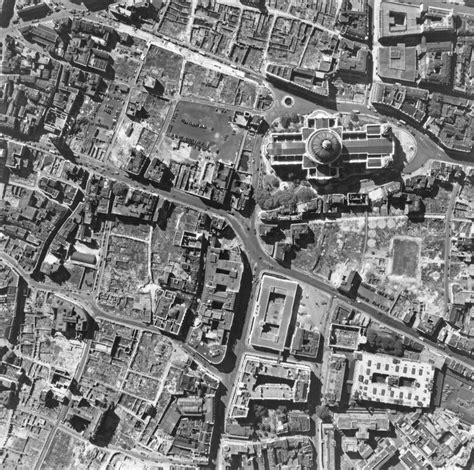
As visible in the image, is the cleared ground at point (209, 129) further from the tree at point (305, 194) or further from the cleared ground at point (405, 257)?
the cleared ground at point (405, 257)

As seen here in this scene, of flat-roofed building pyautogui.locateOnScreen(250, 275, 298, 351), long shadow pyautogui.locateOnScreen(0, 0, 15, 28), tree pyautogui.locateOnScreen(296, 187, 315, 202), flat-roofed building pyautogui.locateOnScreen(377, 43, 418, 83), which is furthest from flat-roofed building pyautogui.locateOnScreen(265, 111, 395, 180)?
long shadow pyautogui.locateOnScreen(0, 0, 15, 28)

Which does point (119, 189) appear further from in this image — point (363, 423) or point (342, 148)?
point (363, 423)

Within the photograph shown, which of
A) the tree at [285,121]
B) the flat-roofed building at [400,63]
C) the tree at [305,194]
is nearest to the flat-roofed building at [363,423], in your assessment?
the tree at [305,194]

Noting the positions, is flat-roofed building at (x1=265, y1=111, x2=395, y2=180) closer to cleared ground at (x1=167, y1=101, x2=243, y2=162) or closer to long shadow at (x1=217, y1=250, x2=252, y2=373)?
cleared ground at (x1=167, y1=101, x2=243, y2=162)

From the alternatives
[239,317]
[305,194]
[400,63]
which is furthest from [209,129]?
[400,63]

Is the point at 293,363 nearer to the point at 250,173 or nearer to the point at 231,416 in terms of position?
the point at 231,416

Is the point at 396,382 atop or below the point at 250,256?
below

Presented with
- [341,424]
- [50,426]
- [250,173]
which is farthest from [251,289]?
[50,426]
